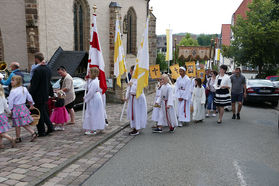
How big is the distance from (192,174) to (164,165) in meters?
0.60

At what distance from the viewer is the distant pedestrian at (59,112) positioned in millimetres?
7500

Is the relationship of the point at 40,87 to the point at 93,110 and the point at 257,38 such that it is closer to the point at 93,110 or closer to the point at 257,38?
the point at 93,110

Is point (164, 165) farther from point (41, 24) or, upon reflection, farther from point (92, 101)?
point (41, 24)

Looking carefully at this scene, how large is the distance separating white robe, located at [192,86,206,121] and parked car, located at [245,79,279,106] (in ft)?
16.9

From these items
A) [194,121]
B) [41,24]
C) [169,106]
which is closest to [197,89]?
[194,121]

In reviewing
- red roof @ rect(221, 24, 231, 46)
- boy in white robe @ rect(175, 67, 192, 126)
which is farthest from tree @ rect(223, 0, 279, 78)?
red roof @ rect(221, 24, 231, 46)

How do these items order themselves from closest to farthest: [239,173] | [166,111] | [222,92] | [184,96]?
1. [239,173]
2. [166,111]
3. [184,96]
4. [222,92]

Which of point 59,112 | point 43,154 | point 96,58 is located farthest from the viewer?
point 96,58

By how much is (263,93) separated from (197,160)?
32.2 ft

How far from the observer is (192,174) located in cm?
446

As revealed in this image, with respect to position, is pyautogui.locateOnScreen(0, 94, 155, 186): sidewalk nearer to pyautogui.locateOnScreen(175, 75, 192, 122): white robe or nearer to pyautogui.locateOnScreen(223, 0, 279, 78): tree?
pyautogui.locateOnScreen(175, 75, 192, 122): white robe

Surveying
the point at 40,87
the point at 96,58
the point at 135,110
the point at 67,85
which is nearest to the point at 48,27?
the point at 67,85

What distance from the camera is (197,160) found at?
517 cm

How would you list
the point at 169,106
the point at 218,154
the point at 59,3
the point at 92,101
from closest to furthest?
the point at 218,154, the point at 92,101, the point at 169,106, the point at 59,3
